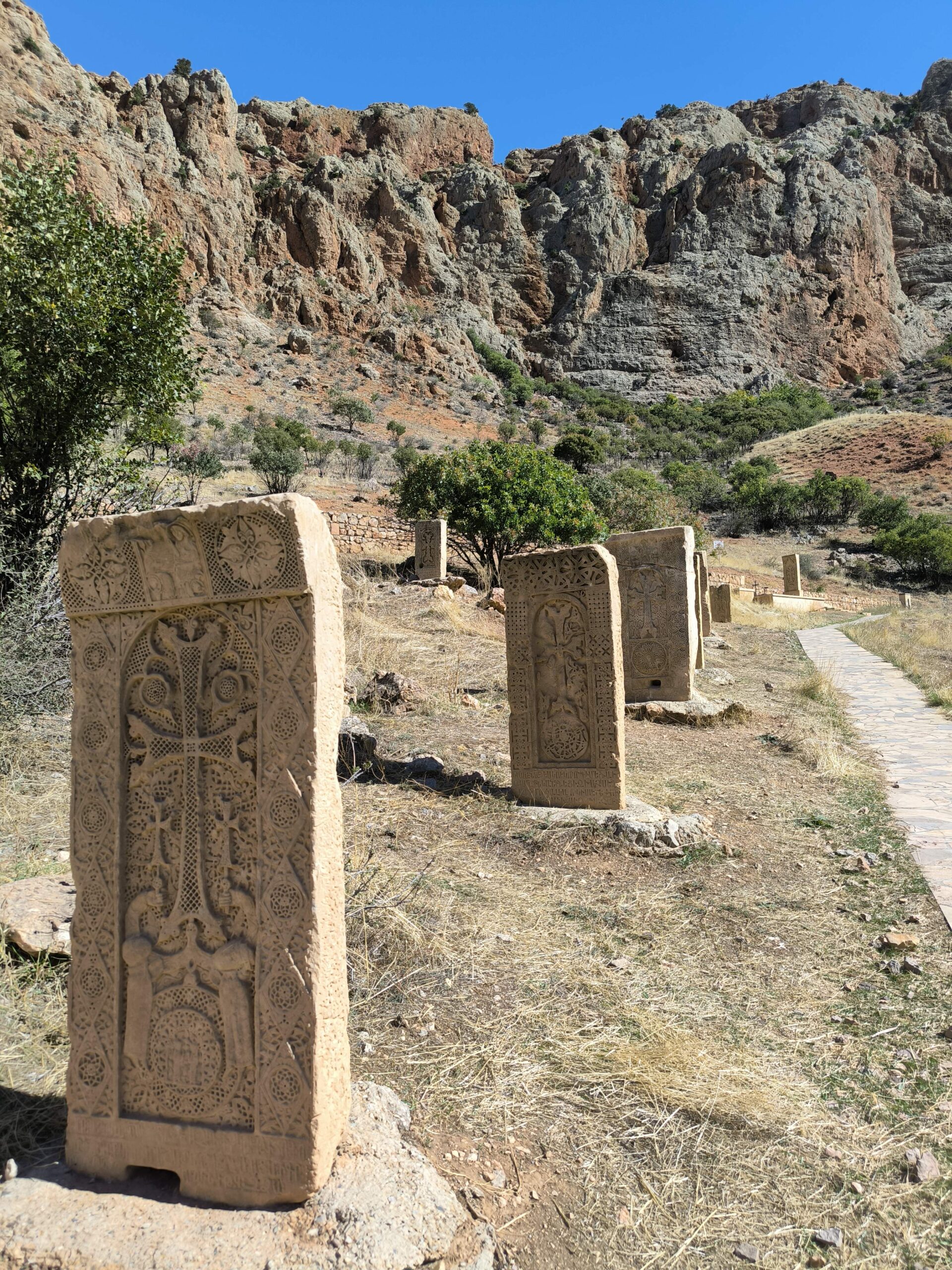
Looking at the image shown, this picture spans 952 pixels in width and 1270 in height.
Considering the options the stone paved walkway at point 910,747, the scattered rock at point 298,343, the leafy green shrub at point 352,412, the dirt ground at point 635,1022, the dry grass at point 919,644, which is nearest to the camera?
the dirt ground at point 635,1022

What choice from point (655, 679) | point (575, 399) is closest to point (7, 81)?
point (575, 399)

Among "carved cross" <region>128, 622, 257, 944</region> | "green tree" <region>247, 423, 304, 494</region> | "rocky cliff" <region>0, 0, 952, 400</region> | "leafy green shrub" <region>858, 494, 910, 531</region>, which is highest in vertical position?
"rocky cliff" <region>0, 0, 952, 400</region>

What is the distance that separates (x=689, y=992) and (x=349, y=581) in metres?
11.5

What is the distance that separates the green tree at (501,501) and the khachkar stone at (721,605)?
15.0ft

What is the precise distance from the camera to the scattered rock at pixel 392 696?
8.00 metres

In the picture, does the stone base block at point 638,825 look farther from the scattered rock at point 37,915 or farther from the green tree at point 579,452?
the green tree at point 579,452

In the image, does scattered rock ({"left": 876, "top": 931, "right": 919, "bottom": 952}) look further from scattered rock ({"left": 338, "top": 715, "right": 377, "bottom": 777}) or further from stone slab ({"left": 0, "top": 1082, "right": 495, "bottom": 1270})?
scattered rock ({"left": 338, "top": 715, "right": 377, "bottom": 777})

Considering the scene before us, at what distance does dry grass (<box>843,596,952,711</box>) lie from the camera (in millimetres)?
12024

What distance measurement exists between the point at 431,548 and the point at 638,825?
1197 cm

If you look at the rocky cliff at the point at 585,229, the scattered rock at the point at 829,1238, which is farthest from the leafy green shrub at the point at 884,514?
the scattered rock at the point at 829,1238

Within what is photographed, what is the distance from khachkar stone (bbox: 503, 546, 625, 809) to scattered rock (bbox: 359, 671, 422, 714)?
7.91ft

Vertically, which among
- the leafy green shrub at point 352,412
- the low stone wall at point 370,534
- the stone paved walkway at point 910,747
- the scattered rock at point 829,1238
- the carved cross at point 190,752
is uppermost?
the leafy green shrub at point 352,412

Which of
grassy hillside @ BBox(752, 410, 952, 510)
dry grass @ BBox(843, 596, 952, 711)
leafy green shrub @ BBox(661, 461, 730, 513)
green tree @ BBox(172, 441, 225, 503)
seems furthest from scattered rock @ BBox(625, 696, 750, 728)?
grassy hillside @ BBox(752, 410, 952, 510)

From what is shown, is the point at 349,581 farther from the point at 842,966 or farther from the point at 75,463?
the point at 842,966
